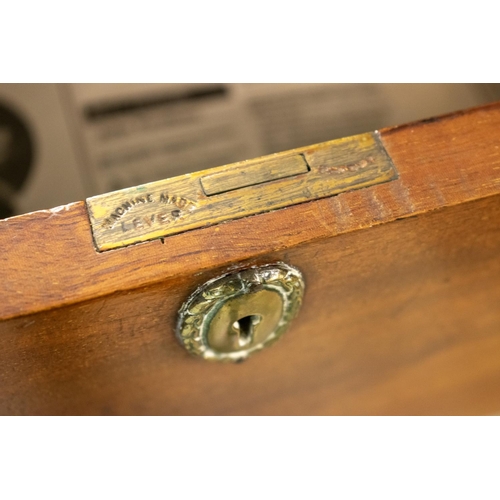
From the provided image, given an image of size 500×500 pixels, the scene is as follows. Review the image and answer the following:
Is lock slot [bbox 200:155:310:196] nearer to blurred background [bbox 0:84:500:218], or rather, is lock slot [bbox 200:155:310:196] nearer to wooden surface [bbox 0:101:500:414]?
wooden surface [bbox 0:101:500:414]

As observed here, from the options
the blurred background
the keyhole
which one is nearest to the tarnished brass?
the keyhole

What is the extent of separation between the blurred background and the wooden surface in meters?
0.46

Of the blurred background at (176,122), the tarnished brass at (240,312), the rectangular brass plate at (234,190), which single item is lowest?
the tarnished brass at (240,312)

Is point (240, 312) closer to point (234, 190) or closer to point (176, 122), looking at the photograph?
point (234, 190)

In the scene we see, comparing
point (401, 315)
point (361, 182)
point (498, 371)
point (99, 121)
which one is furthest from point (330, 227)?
point (99, 121)

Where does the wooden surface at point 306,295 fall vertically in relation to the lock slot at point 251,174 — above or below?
below

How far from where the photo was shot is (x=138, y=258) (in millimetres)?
416

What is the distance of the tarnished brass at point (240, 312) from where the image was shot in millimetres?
451

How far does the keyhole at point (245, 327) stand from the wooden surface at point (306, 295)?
0.19 feet

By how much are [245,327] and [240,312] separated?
51mm

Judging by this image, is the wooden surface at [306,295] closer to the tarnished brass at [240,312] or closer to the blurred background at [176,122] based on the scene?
the tarnished brass at [240,312]

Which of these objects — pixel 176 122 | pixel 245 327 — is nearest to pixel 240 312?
pixel 245 327

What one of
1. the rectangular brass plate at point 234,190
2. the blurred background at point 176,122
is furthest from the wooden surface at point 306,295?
the blurred background at point 176,122

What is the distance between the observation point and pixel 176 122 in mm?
1036
